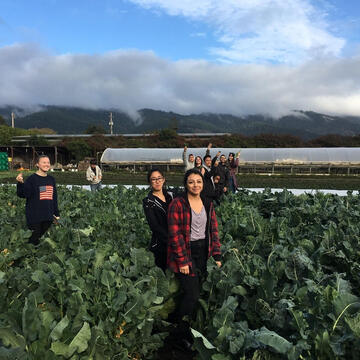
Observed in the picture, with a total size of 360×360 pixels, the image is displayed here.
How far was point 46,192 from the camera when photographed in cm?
510

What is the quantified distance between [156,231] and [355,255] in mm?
2094

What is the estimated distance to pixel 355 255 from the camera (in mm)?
3678

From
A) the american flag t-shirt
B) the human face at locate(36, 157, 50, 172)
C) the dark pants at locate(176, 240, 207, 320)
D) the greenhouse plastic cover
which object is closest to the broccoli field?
the dark pants at locate(176, 240, 207, 320)

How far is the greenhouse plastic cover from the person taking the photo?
2977 cm

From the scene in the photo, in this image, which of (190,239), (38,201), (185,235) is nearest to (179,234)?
(185,235)

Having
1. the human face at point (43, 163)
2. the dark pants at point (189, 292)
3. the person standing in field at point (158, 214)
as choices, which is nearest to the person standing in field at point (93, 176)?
the human face at point (43, 163)

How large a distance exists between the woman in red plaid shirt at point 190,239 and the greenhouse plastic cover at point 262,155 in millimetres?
28046

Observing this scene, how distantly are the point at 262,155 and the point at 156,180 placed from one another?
2844cm

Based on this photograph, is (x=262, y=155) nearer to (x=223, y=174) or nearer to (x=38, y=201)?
(x=223, y=174)

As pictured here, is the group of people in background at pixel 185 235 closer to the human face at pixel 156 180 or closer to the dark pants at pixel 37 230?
the human face at pixel 156 180

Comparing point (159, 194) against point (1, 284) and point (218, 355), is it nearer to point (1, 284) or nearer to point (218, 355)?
point (1, 284)

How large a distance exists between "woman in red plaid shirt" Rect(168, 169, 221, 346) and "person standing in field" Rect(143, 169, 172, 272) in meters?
0.30

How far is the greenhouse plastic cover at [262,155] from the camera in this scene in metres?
29.8

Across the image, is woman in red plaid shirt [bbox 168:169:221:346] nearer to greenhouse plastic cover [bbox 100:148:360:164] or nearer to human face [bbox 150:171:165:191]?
human face [bbox 150:171:165:191]
